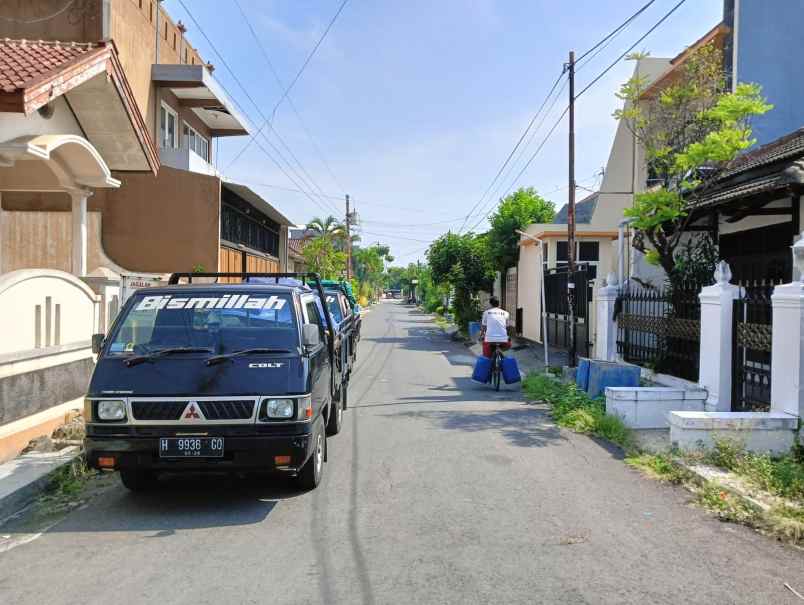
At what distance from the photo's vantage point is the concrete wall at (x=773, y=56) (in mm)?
14867


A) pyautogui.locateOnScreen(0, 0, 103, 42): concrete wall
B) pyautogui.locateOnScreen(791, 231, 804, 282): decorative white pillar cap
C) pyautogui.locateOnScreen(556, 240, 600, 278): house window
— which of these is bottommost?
pyautogui.locateOnScreen(791, 231, 804, 282): decorative white pillar cap

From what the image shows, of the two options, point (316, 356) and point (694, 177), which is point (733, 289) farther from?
point (316, 356)

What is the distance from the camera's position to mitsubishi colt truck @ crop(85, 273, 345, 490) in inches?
213

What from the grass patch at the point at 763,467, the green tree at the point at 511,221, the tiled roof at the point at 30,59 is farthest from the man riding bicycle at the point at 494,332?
the green tree at the point at 511,221

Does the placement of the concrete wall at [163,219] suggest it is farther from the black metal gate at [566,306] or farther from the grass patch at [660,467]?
the grass patch at [660,467]

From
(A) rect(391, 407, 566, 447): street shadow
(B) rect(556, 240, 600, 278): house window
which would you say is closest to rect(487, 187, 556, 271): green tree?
(B) rect(556, 240, 600, 278): house window

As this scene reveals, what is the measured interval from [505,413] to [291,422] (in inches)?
213

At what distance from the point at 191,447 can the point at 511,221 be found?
24.7 metres

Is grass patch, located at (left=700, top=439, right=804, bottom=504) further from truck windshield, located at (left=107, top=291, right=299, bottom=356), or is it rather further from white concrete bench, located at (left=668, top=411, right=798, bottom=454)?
truck windshield, located at (left=107, top=291, right=299, bottom=356)

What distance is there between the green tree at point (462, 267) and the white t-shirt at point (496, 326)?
16400 mm

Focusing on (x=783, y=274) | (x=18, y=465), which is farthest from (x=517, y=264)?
(x=18, y=465)

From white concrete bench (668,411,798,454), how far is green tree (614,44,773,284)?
3.64 meters

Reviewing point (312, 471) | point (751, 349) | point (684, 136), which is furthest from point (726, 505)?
point (684, 136)

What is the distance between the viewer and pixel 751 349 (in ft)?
26.7
